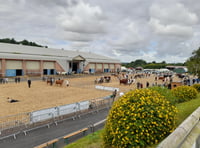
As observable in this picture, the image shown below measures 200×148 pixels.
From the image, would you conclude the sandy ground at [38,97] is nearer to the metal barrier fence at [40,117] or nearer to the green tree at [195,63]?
the metal barrier fence at [40,117]

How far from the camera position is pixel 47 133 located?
8.64m

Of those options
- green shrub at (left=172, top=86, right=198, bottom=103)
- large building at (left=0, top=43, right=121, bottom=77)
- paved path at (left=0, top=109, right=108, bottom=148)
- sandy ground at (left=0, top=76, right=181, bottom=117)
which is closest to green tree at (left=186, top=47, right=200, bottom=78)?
green shrub at (left=172, top=86, right=198, bottom=103)

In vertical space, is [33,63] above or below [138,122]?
above

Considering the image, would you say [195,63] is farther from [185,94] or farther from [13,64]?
[13,64]

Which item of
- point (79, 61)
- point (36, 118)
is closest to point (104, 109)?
point (36, 118)

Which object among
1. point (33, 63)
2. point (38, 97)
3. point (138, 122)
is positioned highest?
point (33, 63)

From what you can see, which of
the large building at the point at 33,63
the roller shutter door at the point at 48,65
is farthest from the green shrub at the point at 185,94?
the roller shutter door at the point at 48,65

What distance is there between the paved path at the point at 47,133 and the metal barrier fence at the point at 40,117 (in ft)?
2.08

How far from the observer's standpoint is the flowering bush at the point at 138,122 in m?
3.90

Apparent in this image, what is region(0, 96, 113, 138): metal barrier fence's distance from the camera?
9.16 metres

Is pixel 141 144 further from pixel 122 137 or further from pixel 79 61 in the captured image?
pixel 79 61

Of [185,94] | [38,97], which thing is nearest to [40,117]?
[38,97]

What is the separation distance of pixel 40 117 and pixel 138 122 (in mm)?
7733

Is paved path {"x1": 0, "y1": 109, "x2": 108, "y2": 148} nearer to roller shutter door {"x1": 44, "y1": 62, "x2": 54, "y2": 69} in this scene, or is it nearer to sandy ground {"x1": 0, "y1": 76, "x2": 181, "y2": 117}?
sandy ground {"x1": 0, "y1": 76, "x2": 181, "y2": 117}
